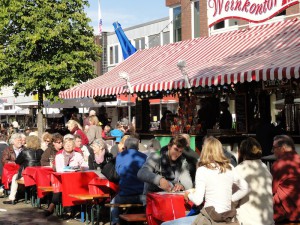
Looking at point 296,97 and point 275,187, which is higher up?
point 296,97

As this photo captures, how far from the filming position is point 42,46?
90.1 ft

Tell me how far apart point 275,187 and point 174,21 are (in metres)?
19.3

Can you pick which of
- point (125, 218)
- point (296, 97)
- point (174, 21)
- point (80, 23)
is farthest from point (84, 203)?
point (80, 23)

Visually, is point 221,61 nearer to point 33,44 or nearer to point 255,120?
point 255,120

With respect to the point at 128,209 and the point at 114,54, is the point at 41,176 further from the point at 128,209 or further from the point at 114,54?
the point at 114,54

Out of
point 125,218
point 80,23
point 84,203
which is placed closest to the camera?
point 125,218

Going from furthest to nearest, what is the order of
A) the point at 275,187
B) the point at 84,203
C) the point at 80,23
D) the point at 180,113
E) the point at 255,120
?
the point at 80,23, the point at 180,113, the point at 255,120, the point at 84,203, the point at 275,187

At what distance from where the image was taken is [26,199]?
46.4 ft

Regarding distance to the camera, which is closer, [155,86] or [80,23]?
[155,86]

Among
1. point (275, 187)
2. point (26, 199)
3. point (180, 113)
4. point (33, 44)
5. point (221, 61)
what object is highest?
point (33, 44)

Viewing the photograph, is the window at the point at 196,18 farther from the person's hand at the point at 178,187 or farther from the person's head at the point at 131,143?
the person's hand at the point at 178,187

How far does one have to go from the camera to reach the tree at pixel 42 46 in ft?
88.4

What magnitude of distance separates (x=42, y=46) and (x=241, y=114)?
14.9 meters

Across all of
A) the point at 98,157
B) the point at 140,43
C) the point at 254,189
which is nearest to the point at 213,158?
the point at 254,189
